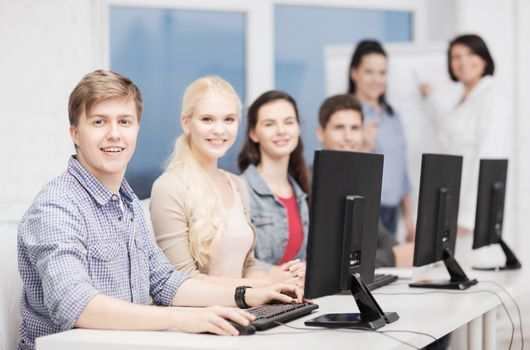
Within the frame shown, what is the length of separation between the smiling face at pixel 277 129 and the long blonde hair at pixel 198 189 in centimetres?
38

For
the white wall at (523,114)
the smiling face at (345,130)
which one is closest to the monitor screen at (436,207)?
the smiling face at (345,130)

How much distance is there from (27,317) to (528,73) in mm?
4287

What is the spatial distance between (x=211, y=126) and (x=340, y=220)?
0.94 meters

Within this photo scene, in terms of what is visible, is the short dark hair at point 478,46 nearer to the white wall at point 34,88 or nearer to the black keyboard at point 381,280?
the white wall at point 34,88

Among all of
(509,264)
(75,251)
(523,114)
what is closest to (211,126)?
(75,251)

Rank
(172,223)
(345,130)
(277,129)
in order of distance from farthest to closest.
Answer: (345,130), (277,129), (172,223)

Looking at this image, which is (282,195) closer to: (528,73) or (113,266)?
(113,266)

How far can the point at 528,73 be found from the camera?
5.59 m

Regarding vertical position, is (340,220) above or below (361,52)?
below

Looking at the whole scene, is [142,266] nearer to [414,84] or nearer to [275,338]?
[275,338]

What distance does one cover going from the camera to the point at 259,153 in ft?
11.5

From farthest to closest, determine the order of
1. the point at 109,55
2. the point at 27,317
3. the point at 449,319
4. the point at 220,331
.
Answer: the point at 109,55 < the point at 449,319 < the point at 27,317 < the point at 220,331

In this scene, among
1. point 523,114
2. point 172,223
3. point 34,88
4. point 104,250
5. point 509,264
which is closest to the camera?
Result: point 104,250

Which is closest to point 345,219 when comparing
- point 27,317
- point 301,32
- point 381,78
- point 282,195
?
point 27,317
